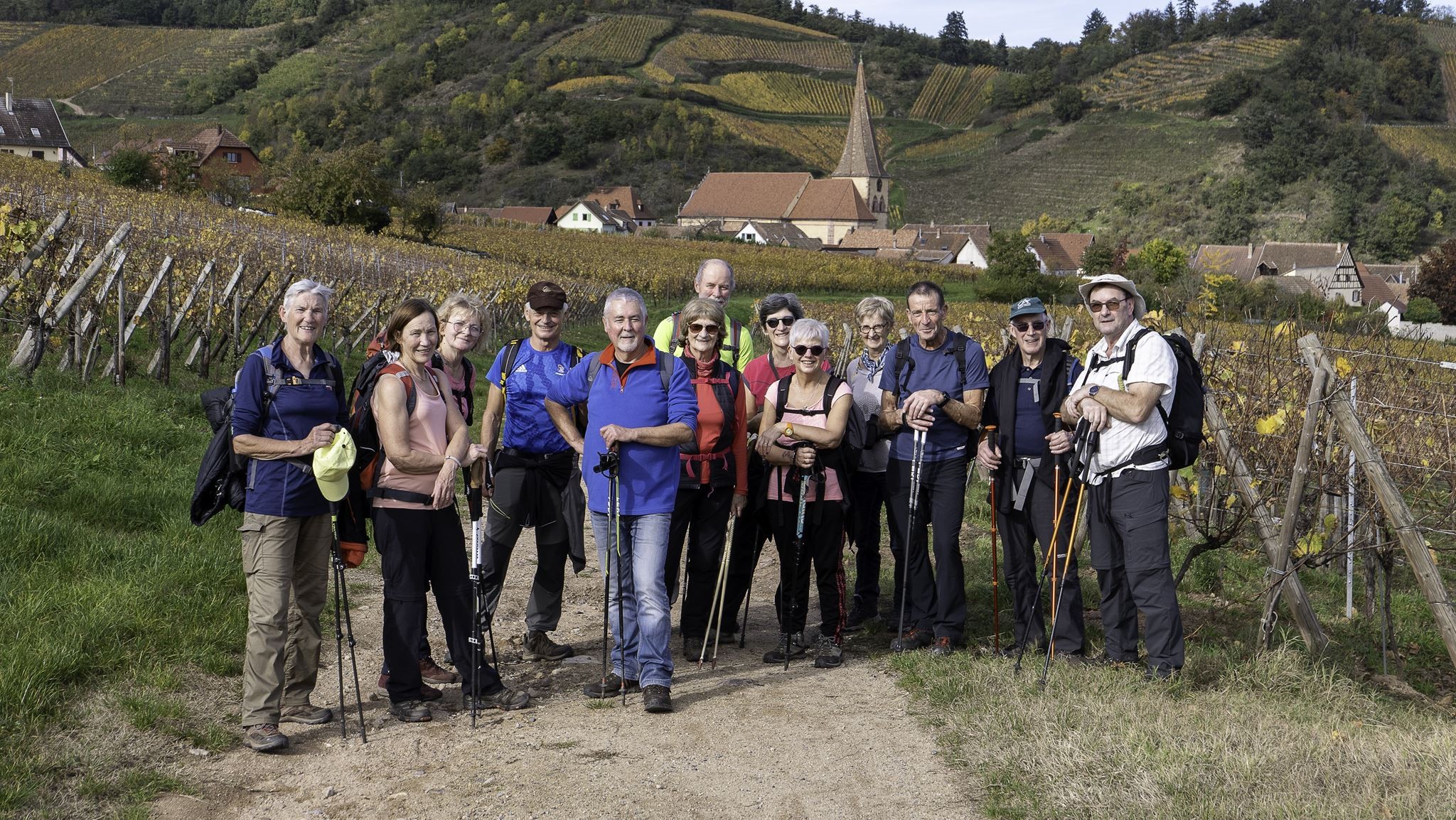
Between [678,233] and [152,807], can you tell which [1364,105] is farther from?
[152,807]

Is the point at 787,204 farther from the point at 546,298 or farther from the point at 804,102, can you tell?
the point at 546,298

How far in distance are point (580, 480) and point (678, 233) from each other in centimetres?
8494

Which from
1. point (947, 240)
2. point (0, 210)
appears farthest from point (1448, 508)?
point (947, 240)

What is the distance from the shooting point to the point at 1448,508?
727cm

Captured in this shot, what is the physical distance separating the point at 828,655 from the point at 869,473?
1140 millimetres

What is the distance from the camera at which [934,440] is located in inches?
255

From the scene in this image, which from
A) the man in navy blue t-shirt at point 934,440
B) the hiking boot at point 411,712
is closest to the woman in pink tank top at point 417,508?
the hiking boot at point 411,712

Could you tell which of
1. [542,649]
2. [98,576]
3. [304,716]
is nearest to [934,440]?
[542,649]

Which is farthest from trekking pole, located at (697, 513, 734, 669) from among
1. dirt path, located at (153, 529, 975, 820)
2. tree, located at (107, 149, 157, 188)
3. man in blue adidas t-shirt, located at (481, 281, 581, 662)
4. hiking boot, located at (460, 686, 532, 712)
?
tree, located at (107, 149, 157, 188)

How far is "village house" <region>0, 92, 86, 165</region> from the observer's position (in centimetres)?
6731

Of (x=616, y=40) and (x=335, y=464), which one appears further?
(x=616, y=40)

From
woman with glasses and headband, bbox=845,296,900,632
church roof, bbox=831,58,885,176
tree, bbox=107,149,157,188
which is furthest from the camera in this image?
church roof, bbox=831,58,885,176

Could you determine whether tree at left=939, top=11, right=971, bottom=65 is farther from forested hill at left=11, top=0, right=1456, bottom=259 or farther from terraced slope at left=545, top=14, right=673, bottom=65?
terraced slope at left=545, top=14, right=673, bottom=65

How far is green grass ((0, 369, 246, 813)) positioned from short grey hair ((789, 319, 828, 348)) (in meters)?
3.22
